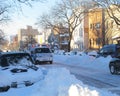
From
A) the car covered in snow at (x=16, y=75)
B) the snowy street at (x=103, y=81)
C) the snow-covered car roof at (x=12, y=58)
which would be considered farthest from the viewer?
the snowy street at (x=103, y=81)

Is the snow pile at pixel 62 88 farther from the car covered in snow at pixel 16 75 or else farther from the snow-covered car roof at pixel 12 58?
the snow-covered car roof at pixel 12 58

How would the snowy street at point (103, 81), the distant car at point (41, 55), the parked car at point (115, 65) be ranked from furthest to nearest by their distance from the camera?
Result: 1. the distant car at point (41, 55)
2. the parked car at point (115, 65)
3. the snowy street at point (103, 81)

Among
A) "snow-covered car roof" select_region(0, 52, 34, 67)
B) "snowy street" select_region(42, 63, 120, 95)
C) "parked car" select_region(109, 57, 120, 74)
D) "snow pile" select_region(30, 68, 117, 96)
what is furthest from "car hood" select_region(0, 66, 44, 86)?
"parked car" select_region(109, 57, 120, 74)

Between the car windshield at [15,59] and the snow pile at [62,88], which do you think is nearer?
the snow pile at [62,88]

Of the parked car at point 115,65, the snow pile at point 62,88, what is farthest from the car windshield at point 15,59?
the parked car at point 115,65

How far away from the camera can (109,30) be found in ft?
253

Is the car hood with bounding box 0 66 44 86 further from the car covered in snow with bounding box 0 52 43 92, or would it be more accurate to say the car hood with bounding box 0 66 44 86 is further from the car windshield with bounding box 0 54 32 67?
the car windshield with bounding box 0 54 32 67

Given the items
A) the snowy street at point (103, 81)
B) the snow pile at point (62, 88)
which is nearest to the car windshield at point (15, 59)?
the snow pile at point (62, 88)

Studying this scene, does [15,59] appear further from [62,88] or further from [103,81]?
[103,81]

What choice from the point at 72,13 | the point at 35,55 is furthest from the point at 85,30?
the point at 35,55

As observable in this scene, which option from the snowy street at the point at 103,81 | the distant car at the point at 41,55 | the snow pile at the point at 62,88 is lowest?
the snowy street at the point at 103,81

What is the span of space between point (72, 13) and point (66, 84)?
6708cm

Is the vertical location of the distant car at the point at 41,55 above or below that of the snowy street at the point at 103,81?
above

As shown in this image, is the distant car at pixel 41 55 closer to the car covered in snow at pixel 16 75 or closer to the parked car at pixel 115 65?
the parked car at pixel 115 65
